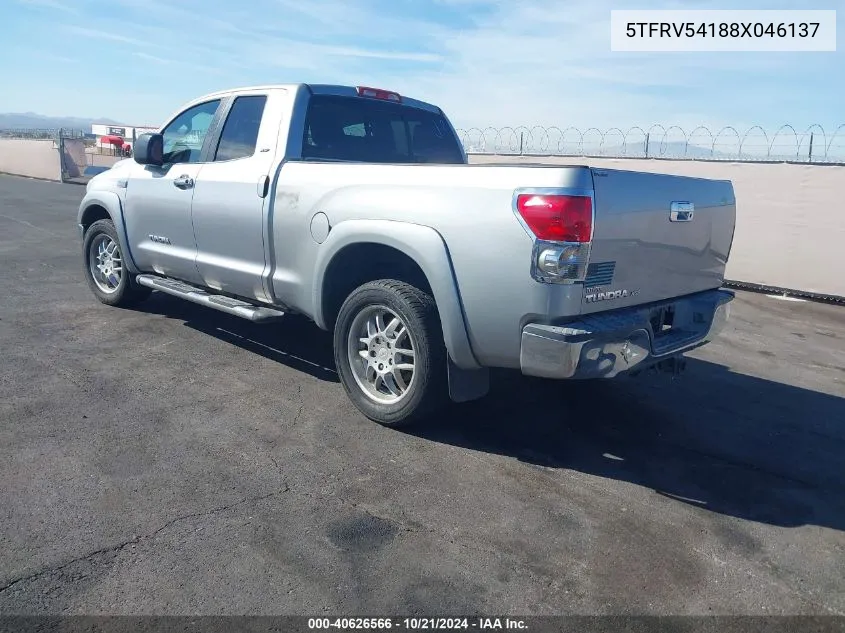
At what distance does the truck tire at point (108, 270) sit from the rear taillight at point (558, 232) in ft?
15.4

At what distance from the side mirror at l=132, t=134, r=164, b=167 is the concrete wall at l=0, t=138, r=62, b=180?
944 inches

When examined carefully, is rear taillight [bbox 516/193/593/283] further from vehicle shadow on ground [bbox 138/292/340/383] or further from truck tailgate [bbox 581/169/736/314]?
vehicle shadow on ground [bbox 138/292/340/383]

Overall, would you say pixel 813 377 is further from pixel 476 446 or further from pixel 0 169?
pixel 0 169

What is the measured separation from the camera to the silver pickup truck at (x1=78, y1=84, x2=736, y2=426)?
3.53 m

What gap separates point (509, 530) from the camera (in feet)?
11.0

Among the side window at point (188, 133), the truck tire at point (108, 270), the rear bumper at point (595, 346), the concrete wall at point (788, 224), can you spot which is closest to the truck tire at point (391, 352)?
the rear bumper at point (595, 346)

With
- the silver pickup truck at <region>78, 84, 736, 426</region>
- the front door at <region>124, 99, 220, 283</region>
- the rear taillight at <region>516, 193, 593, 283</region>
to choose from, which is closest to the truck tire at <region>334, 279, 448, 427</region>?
the silver pickup truck at <region>78, 84, 736, 426</region>

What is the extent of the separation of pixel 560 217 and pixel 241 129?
10.1 ft

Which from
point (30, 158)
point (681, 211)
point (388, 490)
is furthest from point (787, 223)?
point (30, 158)

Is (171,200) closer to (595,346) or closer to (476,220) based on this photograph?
(476,220)

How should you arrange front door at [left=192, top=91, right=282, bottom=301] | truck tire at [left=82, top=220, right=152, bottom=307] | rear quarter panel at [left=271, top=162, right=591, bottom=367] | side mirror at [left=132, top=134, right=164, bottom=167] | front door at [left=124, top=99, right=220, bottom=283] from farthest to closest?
truck tire at [left=82, top=220, right=152, bottom=307] < side mirror at [left=132, top=134, right=164, bottom=167] < front door at [left=124, top=99, right=220, bottom=283] < front door at [left=192, top=91, right=282, bottom=301] < rear quarter panel at [left=271, top=162, right=591, bottom=367]

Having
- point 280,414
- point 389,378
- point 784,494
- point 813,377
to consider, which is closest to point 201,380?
point 280,414

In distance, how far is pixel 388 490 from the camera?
3664 millimetres

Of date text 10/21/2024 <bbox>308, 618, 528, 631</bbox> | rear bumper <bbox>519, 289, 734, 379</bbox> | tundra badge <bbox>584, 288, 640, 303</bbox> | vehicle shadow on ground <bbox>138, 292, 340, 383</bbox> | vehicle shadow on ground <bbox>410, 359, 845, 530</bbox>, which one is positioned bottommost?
date text 10/21/2024 <bbox>308, 618, 528, 631</bbox>
